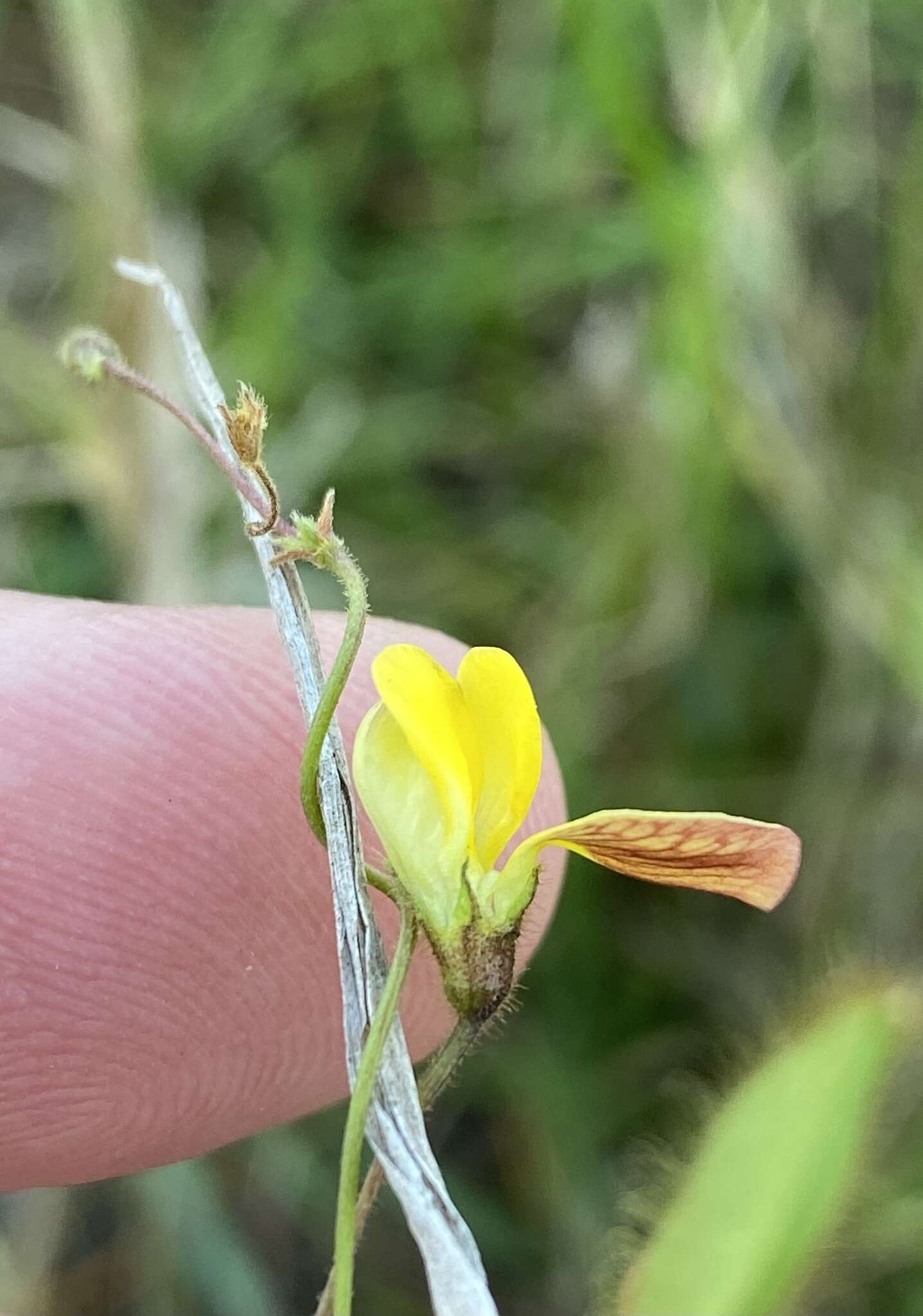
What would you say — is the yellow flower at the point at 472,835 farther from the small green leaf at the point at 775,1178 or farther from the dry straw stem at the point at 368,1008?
the small green leaf at the point at 775,1178

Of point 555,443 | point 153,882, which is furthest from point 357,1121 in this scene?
point 555,443

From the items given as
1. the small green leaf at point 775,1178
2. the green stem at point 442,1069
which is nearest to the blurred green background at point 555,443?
the small green leaf at point 775,1178

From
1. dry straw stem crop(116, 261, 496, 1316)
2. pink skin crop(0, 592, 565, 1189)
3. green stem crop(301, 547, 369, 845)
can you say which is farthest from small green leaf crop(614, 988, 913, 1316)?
green stem crop(301, 547, 369, 845)

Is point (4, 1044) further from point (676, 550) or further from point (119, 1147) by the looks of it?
point (676, 550)

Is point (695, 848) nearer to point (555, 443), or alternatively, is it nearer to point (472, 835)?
point (472, 835)

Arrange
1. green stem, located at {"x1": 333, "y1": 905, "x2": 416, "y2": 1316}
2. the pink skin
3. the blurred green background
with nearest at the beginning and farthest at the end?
green stem, located at {"x1": 333, "y1": 905, "x2": 416, "y2": 1316}
the pink skin
the blurred green background

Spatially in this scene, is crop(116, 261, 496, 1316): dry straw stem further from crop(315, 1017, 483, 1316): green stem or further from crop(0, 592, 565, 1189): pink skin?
crop(0, 592, 565, 1189): pink skin

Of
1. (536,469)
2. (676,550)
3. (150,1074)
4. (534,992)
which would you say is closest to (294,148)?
(536,469)
